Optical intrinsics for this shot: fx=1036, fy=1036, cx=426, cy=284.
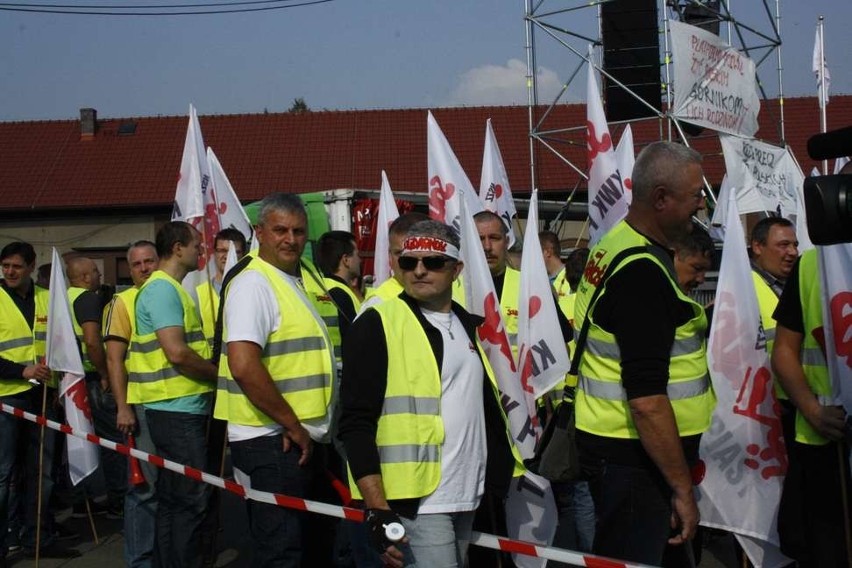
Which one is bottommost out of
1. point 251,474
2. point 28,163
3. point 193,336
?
point 251,474

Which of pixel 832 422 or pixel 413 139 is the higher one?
pixel 413 139

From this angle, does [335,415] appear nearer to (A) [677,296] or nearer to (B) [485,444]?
(B) [485,444]

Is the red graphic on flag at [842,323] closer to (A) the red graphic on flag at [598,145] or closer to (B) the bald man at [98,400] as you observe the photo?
(A) the red graphic on flag at [598,145]

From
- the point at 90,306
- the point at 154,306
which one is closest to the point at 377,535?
the point at 154,306

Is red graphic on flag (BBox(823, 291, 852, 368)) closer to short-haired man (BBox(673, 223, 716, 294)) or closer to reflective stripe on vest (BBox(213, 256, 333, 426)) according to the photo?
short-haired man (BBox(673, 223, 716, 294))

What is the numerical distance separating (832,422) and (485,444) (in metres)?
1.40

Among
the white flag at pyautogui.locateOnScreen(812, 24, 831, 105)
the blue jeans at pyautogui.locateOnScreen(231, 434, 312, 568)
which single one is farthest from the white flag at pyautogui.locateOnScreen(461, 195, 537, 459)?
the white flag at pyautogui.locateOnScreen(812, 24, 831, 105)

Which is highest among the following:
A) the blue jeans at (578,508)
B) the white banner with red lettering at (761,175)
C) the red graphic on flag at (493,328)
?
the white banner with red lettering at (761,175)

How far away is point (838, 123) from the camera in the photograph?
33.2 metres

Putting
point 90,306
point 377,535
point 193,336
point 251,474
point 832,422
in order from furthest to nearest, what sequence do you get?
1. point 90,306
2. point 193,336
3. point 251,474
4. point 832,422
5. point 377,535

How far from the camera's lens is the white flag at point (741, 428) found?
466cm

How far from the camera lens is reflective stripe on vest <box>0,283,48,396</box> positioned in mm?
7074

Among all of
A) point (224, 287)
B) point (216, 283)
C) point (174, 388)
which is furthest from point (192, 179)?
point (224, 287)

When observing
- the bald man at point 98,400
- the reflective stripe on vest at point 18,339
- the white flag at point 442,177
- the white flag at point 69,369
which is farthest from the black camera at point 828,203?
the bald man at point 98,400
